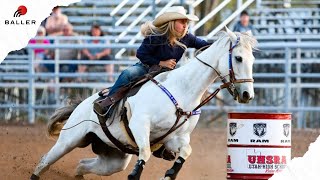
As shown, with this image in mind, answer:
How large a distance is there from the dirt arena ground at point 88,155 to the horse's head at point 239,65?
7.71 feet

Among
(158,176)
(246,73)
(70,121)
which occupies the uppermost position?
(246,73)

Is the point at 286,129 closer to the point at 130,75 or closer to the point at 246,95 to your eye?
the point at 246,95

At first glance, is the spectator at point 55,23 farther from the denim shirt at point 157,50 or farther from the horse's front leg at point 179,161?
the horse's front leg at point 179,161

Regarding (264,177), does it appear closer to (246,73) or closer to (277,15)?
(246,73)

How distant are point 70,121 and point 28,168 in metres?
1.37

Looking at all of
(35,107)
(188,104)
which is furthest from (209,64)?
(35,107)

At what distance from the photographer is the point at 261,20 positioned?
58.6 ft

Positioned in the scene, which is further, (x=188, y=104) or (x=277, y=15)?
(x=277, y=15)

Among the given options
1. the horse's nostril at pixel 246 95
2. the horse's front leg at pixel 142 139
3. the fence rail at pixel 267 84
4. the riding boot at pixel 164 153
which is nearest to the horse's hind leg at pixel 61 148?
the riding boot at pixel 164 153

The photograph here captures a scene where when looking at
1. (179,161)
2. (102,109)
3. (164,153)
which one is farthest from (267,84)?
(179,161)

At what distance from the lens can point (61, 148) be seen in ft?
28.4

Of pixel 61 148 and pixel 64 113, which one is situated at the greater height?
pixel 64 113

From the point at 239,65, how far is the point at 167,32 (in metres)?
0.89

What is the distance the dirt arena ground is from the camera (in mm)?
9695
